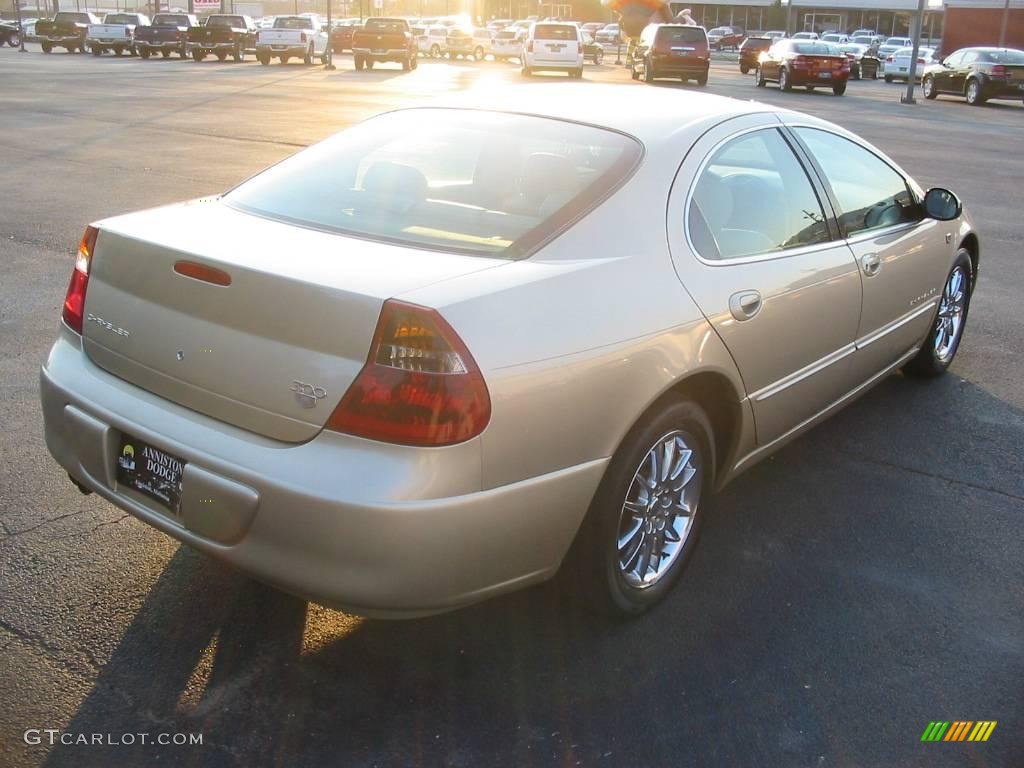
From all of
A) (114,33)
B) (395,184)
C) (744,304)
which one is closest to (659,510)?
(744,304)

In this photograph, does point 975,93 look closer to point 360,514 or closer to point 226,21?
point 226,21

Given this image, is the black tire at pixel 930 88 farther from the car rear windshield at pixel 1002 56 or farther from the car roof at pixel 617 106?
the car roof at pixel 617 106

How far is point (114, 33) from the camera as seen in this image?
44719 mm

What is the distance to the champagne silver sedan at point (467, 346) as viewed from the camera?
2.58m

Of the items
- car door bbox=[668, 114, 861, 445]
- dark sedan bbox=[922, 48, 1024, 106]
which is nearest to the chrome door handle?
car door bbox=[668, 114, 861, 445]

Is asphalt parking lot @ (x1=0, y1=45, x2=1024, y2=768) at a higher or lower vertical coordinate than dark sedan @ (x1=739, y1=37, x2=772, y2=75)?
lower

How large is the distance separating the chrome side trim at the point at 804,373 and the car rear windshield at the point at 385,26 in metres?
35.3

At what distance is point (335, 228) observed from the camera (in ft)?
10.6

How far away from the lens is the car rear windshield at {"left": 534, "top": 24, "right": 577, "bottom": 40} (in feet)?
118

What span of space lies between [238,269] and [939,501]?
2.96m

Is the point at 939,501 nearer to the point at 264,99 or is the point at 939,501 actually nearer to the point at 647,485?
the point at 647,485

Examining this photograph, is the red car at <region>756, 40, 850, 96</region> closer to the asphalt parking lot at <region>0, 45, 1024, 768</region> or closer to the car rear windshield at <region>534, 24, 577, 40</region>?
the car rear windshield at <region>534, 24, 577, 40</region>

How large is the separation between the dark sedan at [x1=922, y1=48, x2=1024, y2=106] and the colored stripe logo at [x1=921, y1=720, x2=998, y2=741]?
3002 cm

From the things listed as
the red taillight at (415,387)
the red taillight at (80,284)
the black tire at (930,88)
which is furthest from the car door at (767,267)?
the black tire at (930,88)
